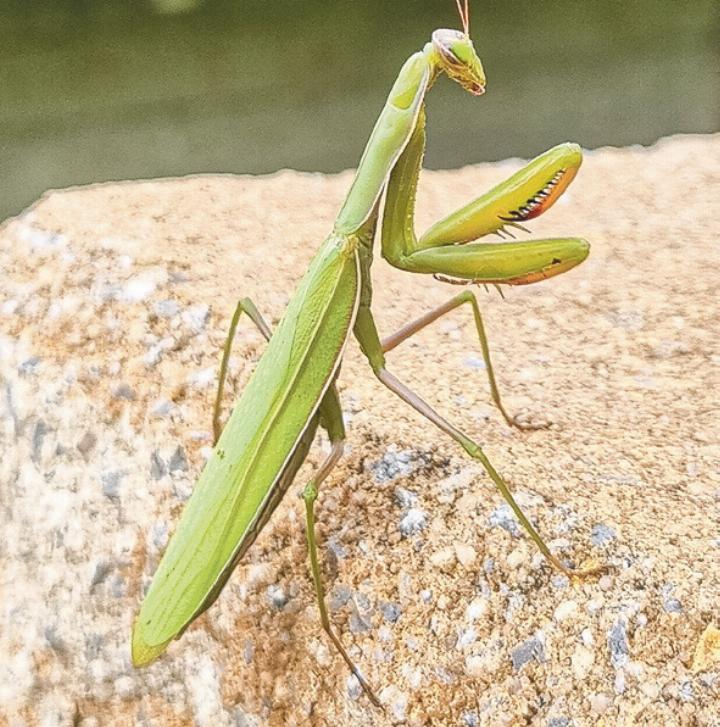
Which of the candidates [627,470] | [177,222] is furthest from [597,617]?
[177,222]

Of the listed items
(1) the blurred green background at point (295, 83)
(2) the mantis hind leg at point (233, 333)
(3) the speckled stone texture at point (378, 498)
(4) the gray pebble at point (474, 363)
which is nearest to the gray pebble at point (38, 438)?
(3) the speckled stone texture at point (378, 498)

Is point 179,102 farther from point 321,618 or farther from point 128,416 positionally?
point 321,618

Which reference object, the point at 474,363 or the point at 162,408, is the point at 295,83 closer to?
the point at 474,363

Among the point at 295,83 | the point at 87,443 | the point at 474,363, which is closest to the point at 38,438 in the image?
the point at 87,443

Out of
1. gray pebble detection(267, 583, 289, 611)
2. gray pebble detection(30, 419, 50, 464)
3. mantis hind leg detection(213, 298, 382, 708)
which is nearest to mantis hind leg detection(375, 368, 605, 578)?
mantis hind leg detection(213, 298, 382, 708)

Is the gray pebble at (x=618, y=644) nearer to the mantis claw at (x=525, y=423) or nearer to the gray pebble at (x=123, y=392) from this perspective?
the mantis claw at (x=525, y=423)

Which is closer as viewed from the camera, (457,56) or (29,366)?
(457,56)
